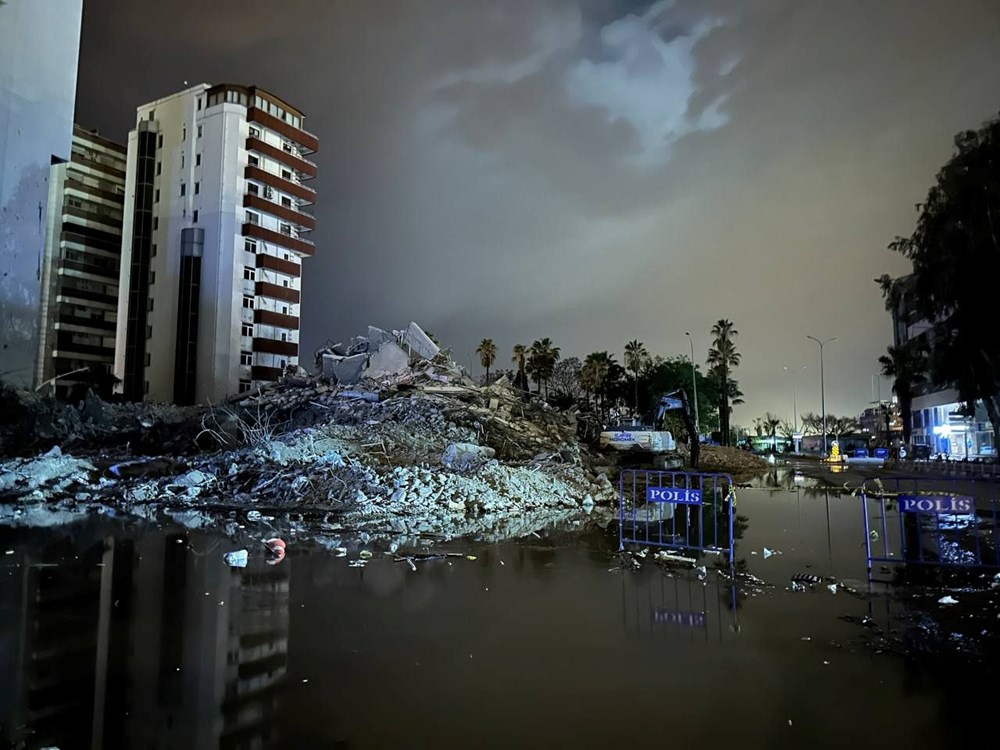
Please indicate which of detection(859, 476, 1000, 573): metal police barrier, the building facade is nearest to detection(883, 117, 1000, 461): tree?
detection(859, 476, 1000, 573): metal police barrier

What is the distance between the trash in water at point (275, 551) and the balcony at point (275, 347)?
52.9 metres

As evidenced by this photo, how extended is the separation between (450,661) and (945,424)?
63.2m

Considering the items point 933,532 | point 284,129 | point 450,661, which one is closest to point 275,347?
point 284,129

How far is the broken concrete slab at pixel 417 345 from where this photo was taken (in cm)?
3067

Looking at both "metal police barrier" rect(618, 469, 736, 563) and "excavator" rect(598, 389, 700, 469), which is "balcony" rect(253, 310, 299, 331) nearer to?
"excavator" rect(598, 389, 700, 469)

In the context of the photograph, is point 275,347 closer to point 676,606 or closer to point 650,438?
point 650,438

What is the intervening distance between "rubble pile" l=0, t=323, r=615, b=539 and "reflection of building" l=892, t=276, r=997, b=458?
109 ft

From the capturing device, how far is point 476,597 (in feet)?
24.5

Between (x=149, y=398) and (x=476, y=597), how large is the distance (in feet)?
192

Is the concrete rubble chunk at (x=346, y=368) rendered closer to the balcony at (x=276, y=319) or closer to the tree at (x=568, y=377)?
the balcony at (x=276, y=319)

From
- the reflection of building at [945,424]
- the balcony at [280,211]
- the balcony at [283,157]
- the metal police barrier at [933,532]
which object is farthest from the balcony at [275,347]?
the metal police barrier at [933,532]

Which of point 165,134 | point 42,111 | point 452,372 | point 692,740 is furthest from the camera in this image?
point 165,134

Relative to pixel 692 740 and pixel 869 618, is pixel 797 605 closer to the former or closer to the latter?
pixel 869 618

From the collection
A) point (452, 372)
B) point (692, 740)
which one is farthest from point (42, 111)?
point (692, 740)
